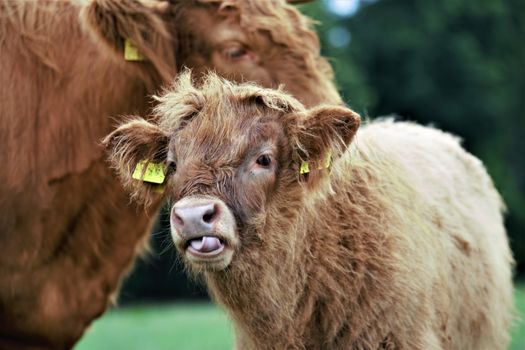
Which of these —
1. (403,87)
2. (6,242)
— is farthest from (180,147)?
(403,87)

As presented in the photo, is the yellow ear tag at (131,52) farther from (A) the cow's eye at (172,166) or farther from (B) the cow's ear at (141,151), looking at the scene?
(A) the cow's eye at (172,166)

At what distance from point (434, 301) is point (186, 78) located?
1901 mm

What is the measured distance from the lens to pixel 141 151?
4977mm

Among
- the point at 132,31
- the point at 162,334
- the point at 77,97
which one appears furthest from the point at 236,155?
the point at 162,334

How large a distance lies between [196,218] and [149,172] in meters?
0.88

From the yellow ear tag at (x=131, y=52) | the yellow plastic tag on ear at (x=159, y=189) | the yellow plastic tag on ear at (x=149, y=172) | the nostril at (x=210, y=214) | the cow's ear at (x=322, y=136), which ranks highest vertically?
the yellow ear tag at (x=131, y=52)

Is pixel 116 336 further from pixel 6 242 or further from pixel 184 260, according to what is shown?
pixel 184 260

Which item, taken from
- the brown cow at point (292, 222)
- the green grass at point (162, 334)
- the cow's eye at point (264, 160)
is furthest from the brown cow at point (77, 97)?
the green grass at point (162, 334)

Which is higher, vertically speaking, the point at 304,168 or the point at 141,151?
the point at 304,168

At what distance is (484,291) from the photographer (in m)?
5.91

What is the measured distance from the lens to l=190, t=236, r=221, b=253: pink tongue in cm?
426

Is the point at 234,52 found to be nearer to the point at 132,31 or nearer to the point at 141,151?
the point at 132,31

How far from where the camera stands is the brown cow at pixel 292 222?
452cm

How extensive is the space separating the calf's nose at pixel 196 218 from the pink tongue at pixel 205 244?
1.9 inches
